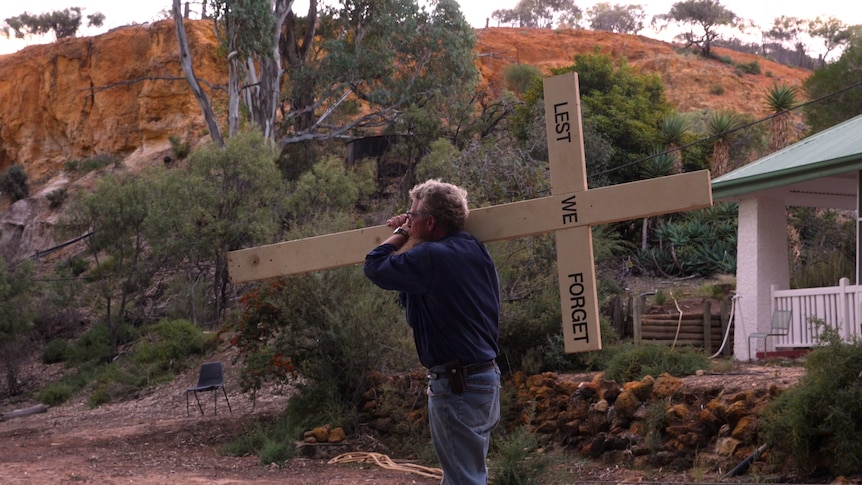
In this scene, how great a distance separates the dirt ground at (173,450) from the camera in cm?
936

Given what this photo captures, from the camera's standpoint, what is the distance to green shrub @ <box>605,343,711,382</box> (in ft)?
38.1

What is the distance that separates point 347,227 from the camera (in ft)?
45.0

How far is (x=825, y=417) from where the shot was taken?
8086 millimetres

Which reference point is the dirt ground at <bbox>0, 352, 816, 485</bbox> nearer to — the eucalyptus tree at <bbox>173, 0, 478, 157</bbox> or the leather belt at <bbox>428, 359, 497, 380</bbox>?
the leather belt at <bbox>428, 359, 497, 380</bbox>

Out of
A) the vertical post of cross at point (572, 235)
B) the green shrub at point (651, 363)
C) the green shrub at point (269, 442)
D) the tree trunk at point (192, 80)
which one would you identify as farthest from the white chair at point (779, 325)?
the tree trunk at point (192, 80)

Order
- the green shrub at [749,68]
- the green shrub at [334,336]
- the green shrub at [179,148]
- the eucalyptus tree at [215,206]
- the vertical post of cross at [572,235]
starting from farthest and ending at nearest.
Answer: the green shrub at [749,68] < the green shrub at [179,148] < the eucalyptus tree at [215,206] < the green shrub at [334,336] < the vertical post of cross at [572,235]

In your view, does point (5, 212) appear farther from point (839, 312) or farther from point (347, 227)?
point (839, 312)

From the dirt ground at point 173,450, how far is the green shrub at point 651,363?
1.61 feet

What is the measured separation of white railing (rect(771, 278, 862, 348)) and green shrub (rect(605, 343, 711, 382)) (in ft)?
5.31

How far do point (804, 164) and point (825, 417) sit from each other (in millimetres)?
5423

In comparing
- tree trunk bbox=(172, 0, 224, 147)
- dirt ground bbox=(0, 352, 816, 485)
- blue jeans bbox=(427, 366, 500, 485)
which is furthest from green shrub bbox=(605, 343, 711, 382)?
tree trunk bbox=(172, 0, 224, 147)

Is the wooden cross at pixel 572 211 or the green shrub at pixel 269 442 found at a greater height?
the wooden cross at pixel 572 211

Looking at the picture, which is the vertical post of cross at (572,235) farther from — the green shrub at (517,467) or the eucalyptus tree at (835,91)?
the eucalyptus tree at (835,91)

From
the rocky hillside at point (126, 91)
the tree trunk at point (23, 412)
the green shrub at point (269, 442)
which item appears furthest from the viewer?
the rocky hillside at point (126, 91)
